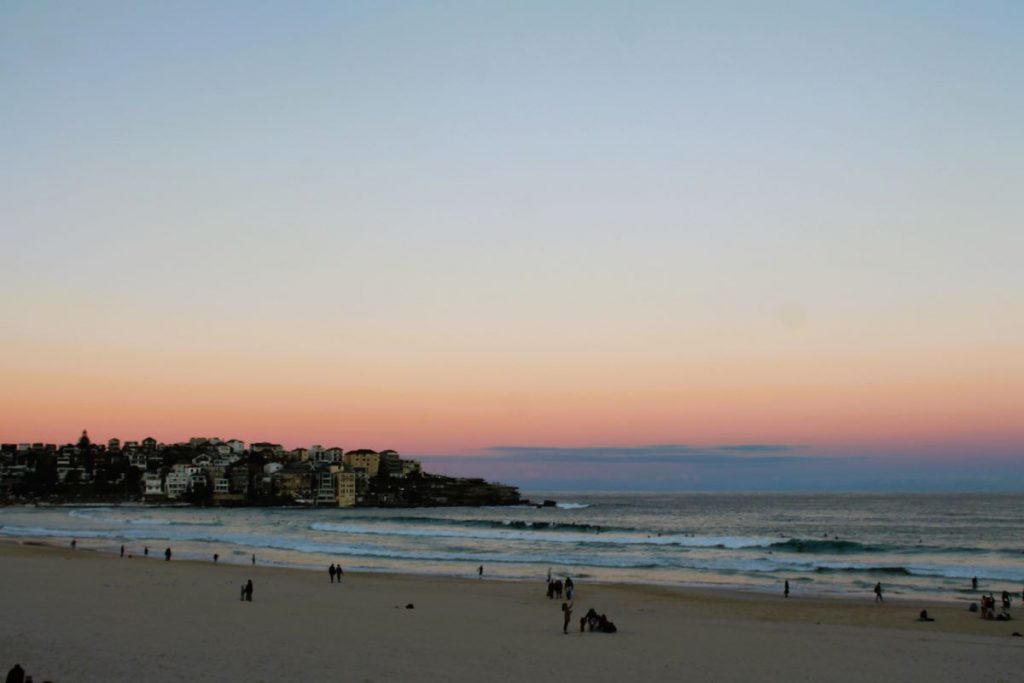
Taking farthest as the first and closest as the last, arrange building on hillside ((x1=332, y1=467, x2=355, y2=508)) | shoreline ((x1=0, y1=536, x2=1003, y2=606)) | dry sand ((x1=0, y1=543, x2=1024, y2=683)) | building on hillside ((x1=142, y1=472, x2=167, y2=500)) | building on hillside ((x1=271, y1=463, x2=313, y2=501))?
building on hillside ((x1=142, y1=472, x2=167, y2=500))
building on hillside ((x1=271, y1=463, x2=313, y2=501))
building on hillside ((x1=332, y1=467, x2=355, y2=508))
shoreline ((x1=0, y1=536, x2=1003, y2=606))
dry sand ((x1=0, y1=543, x2=1024, y2=683))

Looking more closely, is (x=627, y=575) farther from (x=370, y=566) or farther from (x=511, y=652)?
(x=511, y=652)

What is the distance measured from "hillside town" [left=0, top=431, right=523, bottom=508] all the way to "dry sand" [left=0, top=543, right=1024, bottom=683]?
112 metres

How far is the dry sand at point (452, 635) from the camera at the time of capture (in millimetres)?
16906

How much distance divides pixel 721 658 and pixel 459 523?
237 ft

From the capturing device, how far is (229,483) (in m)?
152

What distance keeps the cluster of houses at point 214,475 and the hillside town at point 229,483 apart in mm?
180

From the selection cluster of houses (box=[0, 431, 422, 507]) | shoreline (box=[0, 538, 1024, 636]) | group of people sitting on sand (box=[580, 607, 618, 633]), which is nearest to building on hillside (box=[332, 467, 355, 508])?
cluster of houses (box=[0, 431, 422, 507])

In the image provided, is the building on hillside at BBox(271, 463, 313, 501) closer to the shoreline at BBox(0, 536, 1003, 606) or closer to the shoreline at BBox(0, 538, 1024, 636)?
the shoreline at BBox(0, 536, 1003, 606)

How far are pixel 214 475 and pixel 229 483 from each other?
17.6ft

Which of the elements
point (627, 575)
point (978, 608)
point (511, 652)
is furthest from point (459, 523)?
point (511, 652)

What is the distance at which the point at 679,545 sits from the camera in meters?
60.6

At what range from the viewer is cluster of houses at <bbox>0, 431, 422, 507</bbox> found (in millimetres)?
145875

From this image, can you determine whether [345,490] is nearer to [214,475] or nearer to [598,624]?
[214,475]

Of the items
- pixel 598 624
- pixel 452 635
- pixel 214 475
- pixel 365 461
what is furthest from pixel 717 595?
pixel 365 461
